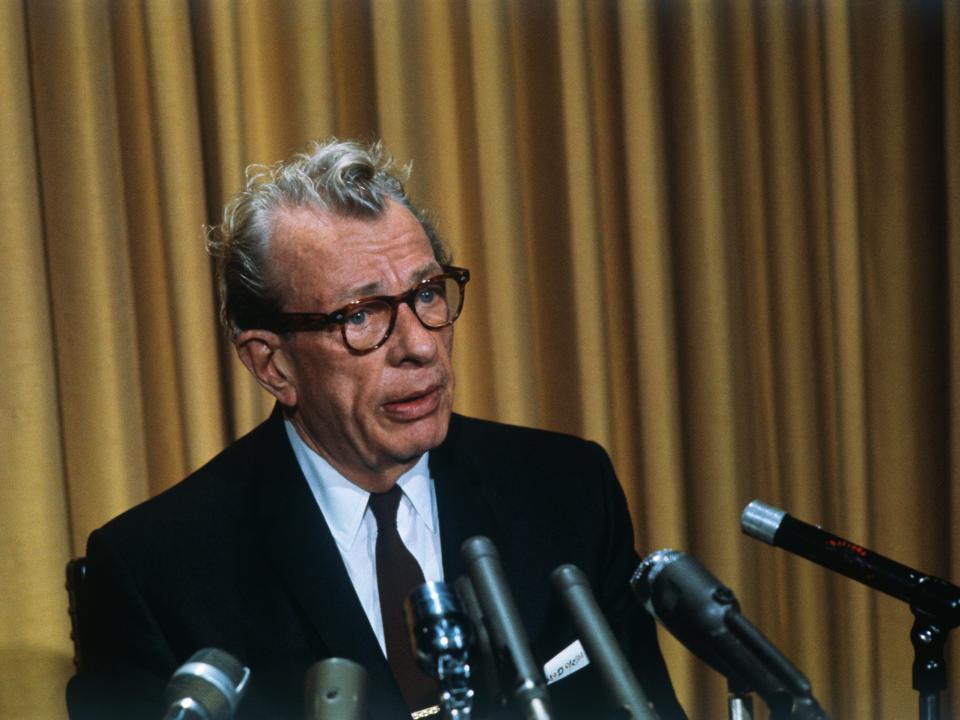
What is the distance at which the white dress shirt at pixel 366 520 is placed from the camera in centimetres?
196

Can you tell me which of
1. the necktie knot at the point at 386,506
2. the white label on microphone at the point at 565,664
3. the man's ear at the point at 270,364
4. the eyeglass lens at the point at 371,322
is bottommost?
the white label on microphone at the point at 565,664

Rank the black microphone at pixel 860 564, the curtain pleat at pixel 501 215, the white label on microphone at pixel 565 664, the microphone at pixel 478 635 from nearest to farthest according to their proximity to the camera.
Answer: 1. the microphone at pixel 478 635
2. the black microphone at pixel 860 564
3. the white label on microphone at pixel 565 664
4. the curtain pleat at pixel 501 215

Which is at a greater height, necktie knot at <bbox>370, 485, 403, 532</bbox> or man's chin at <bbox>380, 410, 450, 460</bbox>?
man's chin at <bbox>380, 410, 450, 460</bbox>

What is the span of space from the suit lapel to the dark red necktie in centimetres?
7

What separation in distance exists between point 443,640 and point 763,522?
20.9 inches

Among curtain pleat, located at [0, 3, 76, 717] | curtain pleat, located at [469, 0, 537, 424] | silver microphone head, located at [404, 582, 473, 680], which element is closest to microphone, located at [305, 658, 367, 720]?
silver microphone head, located at [404, 582, 473, 680]

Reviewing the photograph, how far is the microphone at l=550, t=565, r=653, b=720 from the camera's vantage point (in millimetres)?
985

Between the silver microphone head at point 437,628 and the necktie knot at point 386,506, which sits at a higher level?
the silver microphone head at point 437,628

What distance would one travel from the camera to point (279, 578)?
190 centimetres

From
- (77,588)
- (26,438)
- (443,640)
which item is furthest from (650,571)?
(26,438)

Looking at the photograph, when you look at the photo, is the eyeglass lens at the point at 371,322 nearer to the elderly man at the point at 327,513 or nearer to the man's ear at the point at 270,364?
the elderly man at the point at 327,513

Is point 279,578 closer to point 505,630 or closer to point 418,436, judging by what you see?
point 418,436

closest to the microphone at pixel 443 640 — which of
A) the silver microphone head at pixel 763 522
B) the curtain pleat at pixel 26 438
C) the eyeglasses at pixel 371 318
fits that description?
the silver microphone head at pixel 763 522

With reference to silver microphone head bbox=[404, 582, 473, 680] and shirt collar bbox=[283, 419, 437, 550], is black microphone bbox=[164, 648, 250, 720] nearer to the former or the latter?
silver microphone head bbox=[404, 582, 473, 680]
